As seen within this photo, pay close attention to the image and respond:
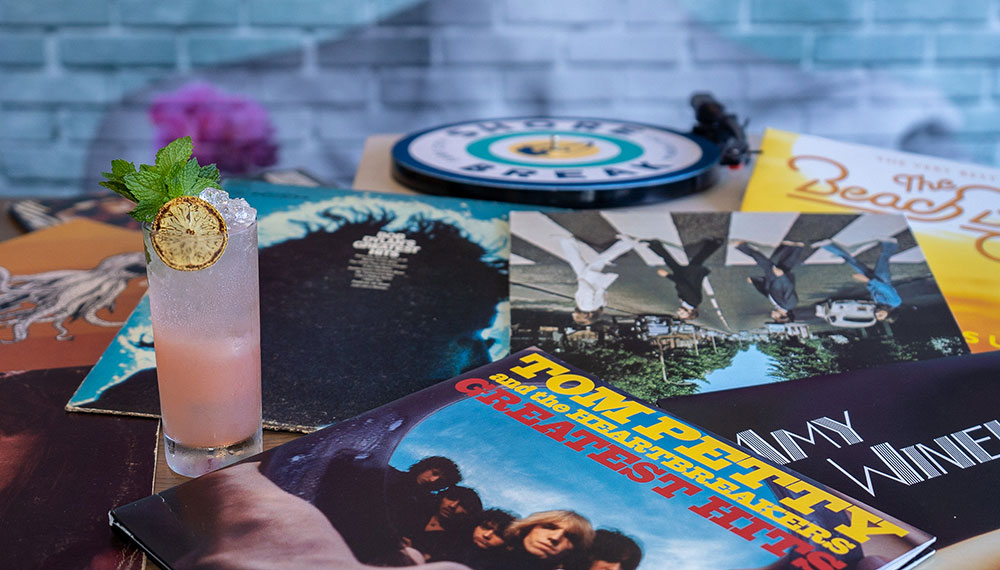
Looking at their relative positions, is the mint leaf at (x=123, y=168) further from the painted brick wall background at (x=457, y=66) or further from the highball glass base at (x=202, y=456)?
the painted brick wall background at (x=457, y=66)

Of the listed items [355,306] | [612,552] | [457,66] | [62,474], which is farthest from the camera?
[457,66]

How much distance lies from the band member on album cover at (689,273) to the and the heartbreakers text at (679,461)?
164mm

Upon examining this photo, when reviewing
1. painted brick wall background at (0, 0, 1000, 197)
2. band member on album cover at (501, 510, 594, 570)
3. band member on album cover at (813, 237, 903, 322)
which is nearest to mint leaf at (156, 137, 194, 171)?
band member on album cover at (501, 510, 594, 570)

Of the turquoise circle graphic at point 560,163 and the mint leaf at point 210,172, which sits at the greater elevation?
the mint leaf at point 210,172

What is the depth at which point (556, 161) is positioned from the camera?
1.11 metres

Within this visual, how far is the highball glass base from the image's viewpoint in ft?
1.77

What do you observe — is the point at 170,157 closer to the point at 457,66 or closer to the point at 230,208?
the point at 230,208

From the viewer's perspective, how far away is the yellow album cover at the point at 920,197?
801 millimetres

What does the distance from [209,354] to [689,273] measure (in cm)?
43

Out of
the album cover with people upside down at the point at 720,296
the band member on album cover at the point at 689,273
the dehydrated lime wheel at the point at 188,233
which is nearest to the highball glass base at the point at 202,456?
the dehydrated lime wheel at the point at 188,233

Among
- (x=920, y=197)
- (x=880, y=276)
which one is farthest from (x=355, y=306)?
(x=920, y=197)

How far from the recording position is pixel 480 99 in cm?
215

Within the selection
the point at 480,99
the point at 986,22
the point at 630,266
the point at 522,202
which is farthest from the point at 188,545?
the point at 986,22

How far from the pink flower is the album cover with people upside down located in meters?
1.39
